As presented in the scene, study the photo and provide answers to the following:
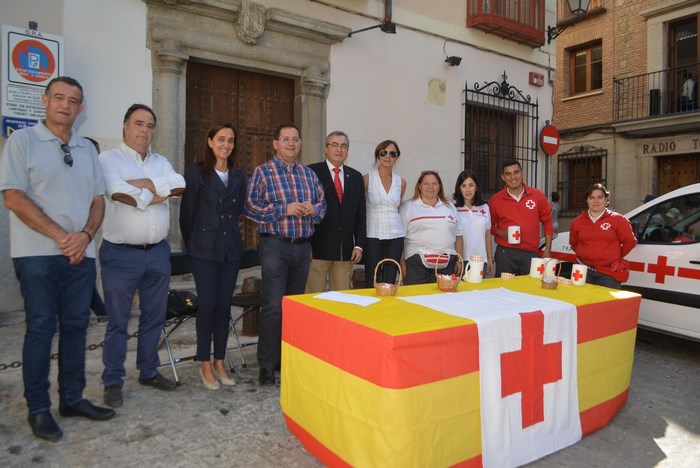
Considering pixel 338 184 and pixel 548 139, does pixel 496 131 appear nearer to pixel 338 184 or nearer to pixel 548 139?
pixel 548 139

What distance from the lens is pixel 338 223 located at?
4012mm

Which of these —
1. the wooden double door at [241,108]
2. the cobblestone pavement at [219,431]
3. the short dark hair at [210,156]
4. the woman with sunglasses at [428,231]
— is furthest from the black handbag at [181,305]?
the wooden double door at [241,108]

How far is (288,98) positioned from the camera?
7430 mm

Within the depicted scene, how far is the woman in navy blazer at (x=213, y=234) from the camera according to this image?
138 inches

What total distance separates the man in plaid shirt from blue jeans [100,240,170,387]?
2.21ft

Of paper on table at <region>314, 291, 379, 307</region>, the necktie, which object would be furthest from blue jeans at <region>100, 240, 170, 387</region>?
the necktie

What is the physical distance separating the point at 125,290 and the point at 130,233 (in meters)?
0.37

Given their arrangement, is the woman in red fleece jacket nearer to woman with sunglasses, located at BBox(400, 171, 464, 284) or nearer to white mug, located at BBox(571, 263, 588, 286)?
white mug, located at BBox(571, 263, 588, 286)

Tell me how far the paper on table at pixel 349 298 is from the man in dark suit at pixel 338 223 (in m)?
1.09

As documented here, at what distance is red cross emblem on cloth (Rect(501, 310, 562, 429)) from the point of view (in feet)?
8.25

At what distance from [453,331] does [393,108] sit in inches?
246

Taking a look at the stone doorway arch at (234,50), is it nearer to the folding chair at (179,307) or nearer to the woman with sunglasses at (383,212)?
the folding chair at (179,307)

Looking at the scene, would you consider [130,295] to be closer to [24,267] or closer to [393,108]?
[24,267]

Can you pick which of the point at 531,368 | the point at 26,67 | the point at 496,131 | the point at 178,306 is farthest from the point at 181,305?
Result: the point at 496,131
